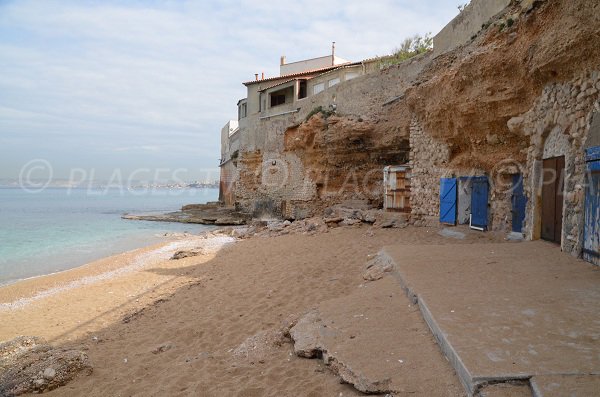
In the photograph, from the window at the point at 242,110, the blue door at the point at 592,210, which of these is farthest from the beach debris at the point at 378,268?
the window at the point at 242,110

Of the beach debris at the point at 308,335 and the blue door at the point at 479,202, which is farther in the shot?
the blue door at the point at 479,202

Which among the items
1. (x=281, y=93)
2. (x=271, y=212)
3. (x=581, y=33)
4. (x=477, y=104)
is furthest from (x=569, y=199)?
(x=281, y=93)

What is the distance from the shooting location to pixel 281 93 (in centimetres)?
2762

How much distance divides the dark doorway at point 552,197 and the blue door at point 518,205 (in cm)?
119

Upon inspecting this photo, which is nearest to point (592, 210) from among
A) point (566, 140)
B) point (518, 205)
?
point (566, 140)

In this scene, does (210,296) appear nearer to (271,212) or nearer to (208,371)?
(208,371)

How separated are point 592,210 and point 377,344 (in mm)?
4217

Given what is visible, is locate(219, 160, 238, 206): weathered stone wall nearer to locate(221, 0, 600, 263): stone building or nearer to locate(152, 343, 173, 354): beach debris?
locate(221, 0, 600, 263): stone building

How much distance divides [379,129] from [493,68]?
8264 millimetres

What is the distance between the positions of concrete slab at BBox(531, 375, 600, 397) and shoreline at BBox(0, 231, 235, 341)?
257 inches

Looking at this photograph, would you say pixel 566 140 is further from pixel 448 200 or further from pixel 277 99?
pixel 277 99

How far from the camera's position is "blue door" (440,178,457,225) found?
38.5ft

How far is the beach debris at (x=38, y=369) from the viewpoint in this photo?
14.2ft

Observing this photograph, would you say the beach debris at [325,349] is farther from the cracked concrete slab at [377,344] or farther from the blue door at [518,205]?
Result: the blue door at [518,205]
